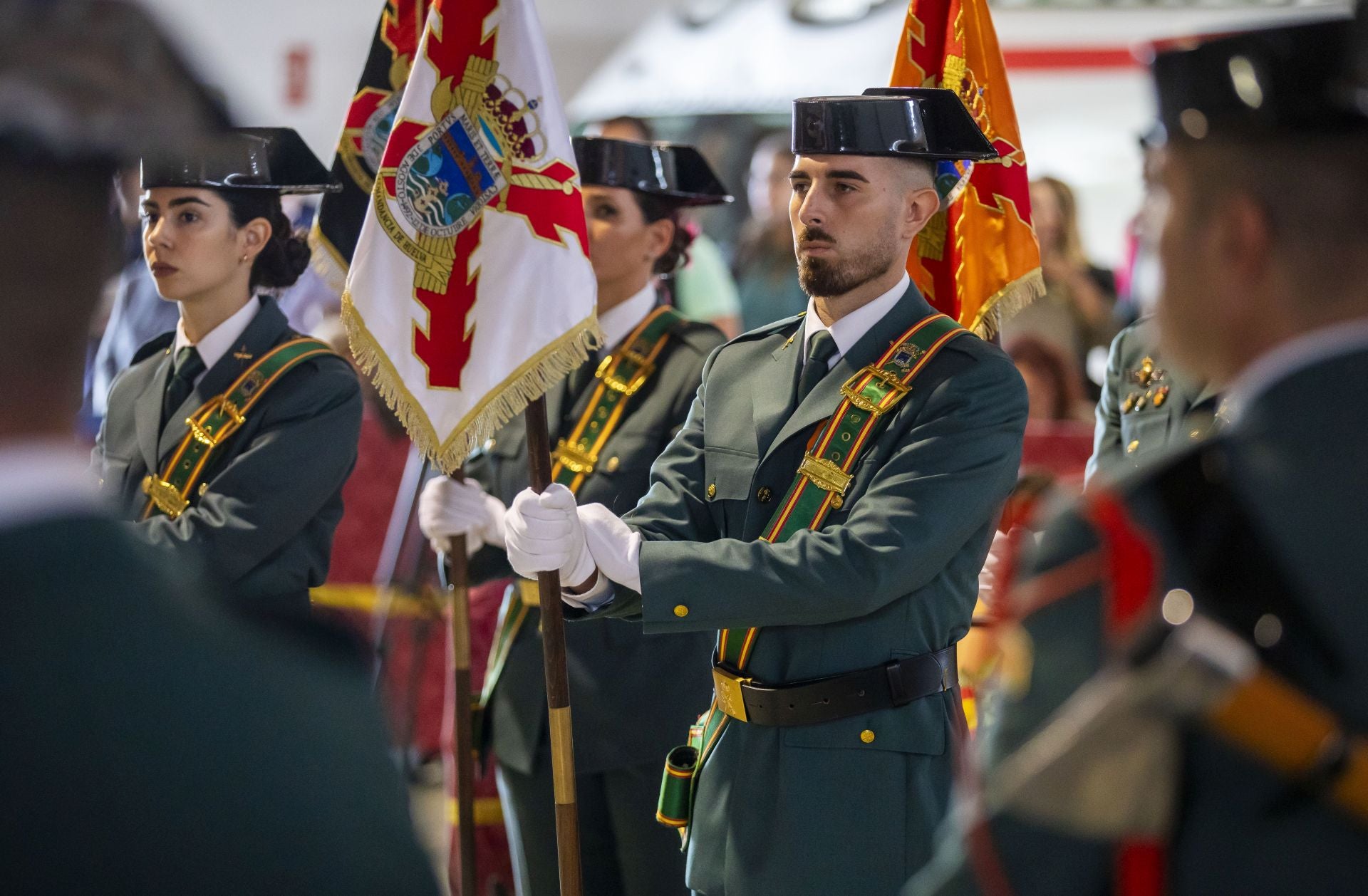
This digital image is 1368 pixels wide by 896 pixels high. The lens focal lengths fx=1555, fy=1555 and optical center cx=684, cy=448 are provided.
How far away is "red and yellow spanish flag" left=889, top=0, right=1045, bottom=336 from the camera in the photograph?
280cm

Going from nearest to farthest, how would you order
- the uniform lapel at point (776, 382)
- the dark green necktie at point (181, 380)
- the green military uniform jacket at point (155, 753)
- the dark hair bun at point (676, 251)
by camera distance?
the green military uniform jacket at point (155, 753)
the uniform lapel at point (776, 382)
the dark green necktie at point (181, 380)
the dark hair bun at point (676, 251)

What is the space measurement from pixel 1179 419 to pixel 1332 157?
1.67 m

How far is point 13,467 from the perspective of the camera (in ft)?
2.86

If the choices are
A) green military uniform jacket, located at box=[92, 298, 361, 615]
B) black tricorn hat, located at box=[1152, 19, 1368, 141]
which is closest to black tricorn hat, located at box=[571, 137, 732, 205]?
green military uniform jacket, located at box=[92, 298, 361, 615]

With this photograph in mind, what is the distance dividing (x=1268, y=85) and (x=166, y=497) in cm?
217

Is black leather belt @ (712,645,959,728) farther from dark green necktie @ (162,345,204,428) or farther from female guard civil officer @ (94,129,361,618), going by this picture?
dark green necktie @ (162,345,204,428)

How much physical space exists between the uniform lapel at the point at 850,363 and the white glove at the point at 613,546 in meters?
0.26

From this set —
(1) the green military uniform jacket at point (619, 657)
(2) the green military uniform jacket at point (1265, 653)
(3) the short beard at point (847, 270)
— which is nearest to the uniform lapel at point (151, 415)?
(1) the green military uniform jacket at point (619, 657)

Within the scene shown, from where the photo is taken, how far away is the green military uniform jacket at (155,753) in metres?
0.84

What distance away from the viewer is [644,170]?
3.26 meters

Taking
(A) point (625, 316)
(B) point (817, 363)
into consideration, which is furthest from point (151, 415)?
(B) point (817, 363)

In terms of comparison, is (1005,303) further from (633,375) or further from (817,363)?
(633,375)

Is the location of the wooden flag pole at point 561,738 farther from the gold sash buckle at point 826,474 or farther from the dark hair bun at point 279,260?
the dark hair bun at point 279,260

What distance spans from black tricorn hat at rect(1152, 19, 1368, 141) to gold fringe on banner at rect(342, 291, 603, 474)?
1.41 meters
